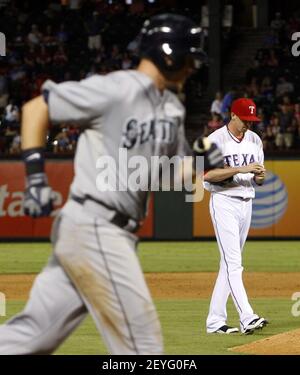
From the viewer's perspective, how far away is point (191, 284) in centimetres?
1493

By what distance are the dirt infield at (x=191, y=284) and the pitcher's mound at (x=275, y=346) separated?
4.38 meters

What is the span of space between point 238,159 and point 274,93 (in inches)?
636

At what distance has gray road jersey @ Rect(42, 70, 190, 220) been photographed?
5430 millimetres

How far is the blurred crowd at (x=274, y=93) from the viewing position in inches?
921

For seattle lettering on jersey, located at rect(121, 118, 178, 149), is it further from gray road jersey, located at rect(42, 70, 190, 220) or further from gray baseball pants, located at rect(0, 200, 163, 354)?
gray baseball pants, located at rect(0, 200, 163, 354)

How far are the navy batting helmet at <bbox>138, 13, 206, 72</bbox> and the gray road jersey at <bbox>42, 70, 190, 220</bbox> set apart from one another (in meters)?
0.15

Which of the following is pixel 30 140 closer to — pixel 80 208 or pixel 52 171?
pixel 80 208

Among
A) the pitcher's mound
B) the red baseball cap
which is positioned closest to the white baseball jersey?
the red baseball cap
